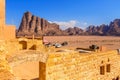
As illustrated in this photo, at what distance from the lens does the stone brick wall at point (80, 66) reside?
6.43 m

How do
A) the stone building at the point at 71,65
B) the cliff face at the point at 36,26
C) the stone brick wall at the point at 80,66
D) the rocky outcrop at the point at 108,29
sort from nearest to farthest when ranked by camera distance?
the stone building at the point at 71,65
the stone brick wall at the point at 80,66
the cliff face at the point at 36,26
the rocky outcrop at the point at 108,29

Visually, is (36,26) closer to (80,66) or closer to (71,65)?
(80,66)

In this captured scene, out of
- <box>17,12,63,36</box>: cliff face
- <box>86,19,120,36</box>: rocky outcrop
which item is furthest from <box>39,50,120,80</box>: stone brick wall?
<box>86,19,120,36</box>: rocky outcrop

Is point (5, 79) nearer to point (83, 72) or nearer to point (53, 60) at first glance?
point (53, 60)

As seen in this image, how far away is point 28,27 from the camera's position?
334 feet

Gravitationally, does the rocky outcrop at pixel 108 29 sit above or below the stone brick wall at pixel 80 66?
above

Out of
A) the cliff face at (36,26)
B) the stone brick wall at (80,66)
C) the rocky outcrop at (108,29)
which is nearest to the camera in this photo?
the stone brick wall at (80,66)

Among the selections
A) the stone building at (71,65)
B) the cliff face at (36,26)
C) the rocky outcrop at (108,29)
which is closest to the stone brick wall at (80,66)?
the stone building at (71,65)

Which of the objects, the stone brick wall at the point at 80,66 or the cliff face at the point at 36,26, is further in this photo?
the cliff face at the point at 36,26

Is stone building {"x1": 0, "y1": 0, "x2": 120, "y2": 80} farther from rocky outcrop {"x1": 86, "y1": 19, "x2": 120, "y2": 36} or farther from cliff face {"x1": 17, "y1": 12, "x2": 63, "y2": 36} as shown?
rocky outcrop {"x1": 86, "y1": 19, "x2": 120, "y2": 36}

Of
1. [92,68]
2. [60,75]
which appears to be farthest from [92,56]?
[60,75]

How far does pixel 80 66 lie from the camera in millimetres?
7895

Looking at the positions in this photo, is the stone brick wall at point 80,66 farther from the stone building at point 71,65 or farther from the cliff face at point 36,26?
the cliff face at point 36,26

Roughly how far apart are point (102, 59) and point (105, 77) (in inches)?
35.4
